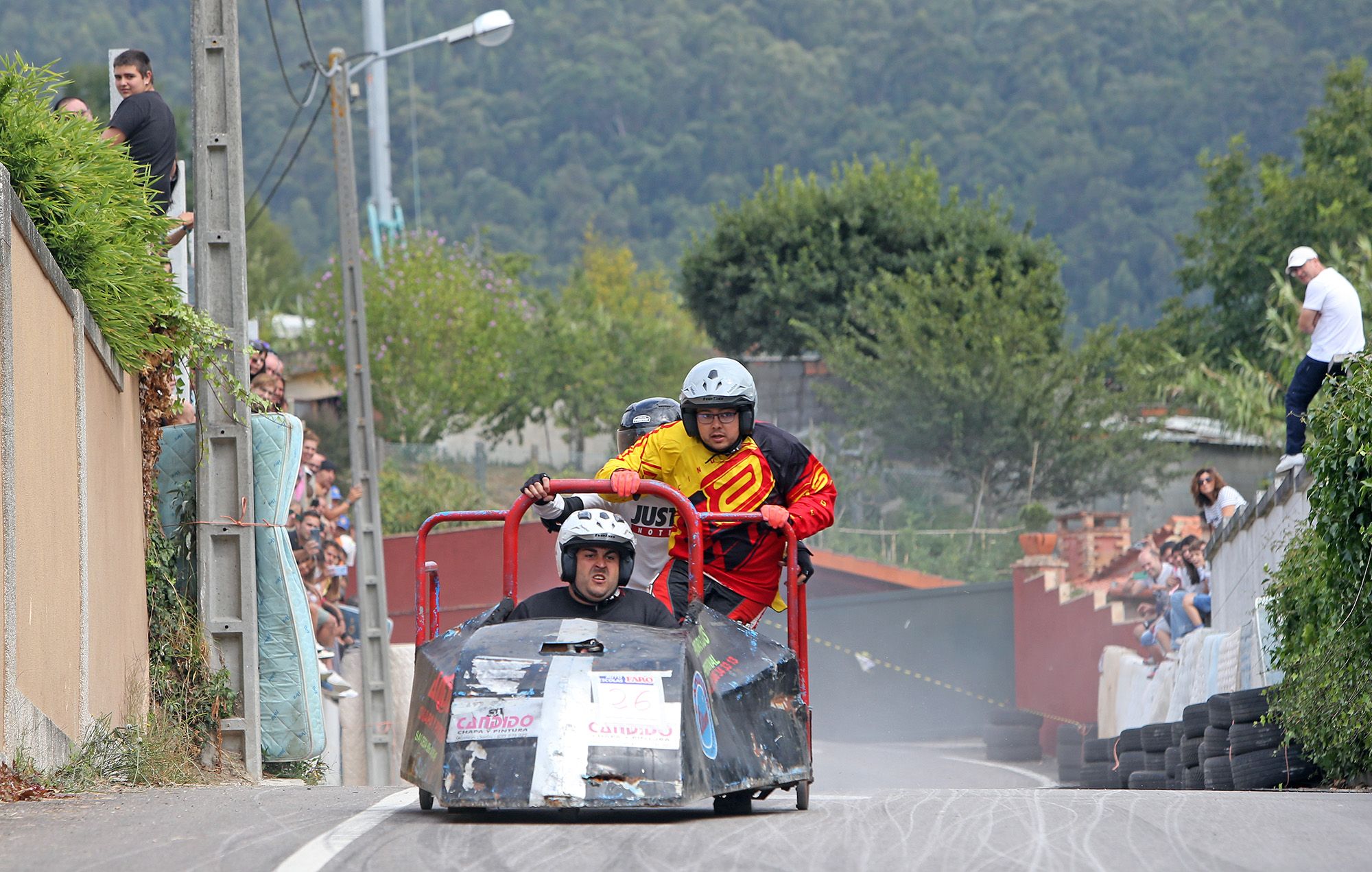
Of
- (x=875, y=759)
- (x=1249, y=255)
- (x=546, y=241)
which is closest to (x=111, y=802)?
(x=875, y=759)

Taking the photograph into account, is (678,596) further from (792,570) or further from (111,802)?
(111,802)

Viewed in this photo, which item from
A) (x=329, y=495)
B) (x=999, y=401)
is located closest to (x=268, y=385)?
(x=329, y=495)

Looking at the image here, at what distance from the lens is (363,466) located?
62.8 ft

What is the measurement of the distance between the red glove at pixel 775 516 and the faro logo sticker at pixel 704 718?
1.11 metres

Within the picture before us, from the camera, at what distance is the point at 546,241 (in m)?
127

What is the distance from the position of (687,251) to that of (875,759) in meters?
27.5

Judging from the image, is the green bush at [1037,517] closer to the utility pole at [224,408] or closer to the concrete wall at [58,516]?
the utility pole at [224,408]

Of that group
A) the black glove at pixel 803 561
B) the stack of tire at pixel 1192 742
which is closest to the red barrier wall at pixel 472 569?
the stack of tire at pixel 1192 742

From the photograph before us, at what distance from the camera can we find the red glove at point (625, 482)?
28.1ft

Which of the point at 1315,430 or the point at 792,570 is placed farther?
the point at 1315,430

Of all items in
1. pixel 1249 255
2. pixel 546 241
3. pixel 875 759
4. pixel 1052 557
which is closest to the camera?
pixel 875 759

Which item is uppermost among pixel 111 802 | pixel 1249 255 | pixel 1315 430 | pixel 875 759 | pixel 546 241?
pixel 546 241

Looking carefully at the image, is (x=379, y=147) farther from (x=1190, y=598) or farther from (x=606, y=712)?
(x=606, y=712)

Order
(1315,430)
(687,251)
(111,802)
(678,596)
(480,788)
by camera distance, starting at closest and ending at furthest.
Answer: (480,788) < (111,802) < (678,596) < (1315,430) < (687,251)
